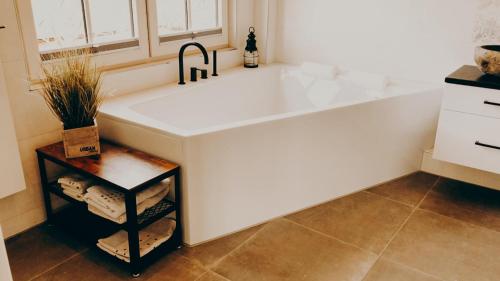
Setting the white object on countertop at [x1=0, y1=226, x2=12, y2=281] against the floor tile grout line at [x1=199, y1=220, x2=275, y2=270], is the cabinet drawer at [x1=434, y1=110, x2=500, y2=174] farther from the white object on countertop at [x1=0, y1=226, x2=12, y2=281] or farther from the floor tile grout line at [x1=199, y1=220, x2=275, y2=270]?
the white object on countertop at [x1=0, y1=226, x2=12, y2=281]

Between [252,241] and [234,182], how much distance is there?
0.31 metres

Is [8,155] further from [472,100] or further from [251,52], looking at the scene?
[472,100]

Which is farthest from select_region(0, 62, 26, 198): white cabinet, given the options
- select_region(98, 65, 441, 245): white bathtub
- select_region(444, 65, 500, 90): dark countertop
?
select_region(444, 65, 500, 90): dark countertop

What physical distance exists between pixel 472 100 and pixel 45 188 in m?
2.25

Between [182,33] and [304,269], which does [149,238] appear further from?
[182,33]

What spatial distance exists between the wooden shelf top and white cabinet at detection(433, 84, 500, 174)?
152cm

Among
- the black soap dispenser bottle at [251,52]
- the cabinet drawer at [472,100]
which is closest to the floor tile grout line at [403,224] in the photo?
the cabinet drawer at [472,100]

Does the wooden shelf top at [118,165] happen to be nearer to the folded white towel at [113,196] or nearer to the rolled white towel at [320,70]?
the folded white towel at [113,196]

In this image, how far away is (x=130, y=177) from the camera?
196cm

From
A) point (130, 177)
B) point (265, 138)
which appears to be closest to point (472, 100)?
point (265, 138)

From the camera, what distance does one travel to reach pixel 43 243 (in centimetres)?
222

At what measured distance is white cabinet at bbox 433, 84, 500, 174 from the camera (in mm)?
2388

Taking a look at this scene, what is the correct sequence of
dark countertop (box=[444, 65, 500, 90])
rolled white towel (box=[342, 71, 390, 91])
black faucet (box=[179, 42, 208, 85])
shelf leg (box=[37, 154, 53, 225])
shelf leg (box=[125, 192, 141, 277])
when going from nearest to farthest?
shelf leg (box=[125, 192, 141, 277]), shelf leg (box=[37, 154, 53, 225]), dark countertop (box=[444, 65, 500, 90]), black faucet (box=[179, 42, 208, 85]), rolled white towel (box=[342, 71, 390, 91])

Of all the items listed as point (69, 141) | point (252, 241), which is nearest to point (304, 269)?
point (252, 241)
